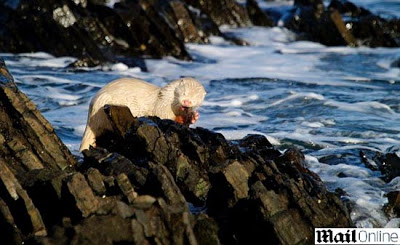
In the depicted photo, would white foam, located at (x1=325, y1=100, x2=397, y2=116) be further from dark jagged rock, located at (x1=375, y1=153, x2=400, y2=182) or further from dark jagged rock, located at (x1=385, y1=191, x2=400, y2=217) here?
dark jagged rock, located at (x1=385, y1=191, x2=400, y2=217)

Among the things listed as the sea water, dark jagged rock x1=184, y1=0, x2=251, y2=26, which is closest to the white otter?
the sea water

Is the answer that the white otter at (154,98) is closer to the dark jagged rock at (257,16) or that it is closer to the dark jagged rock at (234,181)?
the dark jagged rock at (234,181)

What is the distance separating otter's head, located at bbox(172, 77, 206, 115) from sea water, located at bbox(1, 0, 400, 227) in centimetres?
125

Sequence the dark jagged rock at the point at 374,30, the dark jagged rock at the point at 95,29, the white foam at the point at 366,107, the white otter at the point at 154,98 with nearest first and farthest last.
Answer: the white otter at the point at 154,98 → the white foam at the point at 366,107 → the dark jagged rock at the point at 95,29 → the dark jagged rock at the point at 374,30

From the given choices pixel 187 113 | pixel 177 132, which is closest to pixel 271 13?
pixel 187 113

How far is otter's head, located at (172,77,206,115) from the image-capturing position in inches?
401

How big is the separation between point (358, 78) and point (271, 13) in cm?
796

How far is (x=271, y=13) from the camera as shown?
991 inches

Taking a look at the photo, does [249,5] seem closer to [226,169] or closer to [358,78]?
[358,78]

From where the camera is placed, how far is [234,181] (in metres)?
7.35

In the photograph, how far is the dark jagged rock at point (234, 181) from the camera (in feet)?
22.8

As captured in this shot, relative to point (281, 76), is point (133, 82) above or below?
above

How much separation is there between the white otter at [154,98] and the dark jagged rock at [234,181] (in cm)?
82

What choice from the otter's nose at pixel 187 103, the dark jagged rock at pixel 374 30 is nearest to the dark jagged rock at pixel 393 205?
the otter's nose at pixel 187 103
